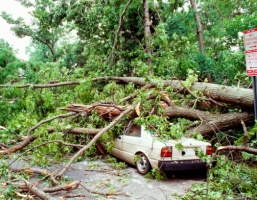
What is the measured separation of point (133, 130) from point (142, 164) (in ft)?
3.01

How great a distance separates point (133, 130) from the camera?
6.85 metres

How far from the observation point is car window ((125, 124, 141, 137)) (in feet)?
21.8

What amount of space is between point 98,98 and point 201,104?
295cm

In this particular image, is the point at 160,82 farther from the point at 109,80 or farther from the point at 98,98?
the point at 109,80

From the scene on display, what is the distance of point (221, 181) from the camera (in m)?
4.60

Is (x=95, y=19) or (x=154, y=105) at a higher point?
(x=95, y=19)

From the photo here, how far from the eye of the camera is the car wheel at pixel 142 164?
6117mm

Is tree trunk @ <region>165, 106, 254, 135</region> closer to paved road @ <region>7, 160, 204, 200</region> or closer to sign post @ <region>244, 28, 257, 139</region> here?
paved road @ <region>7, 160, 204, 200</region>

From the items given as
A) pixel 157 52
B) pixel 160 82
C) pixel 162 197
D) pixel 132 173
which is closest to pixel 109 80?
pixel 157 52

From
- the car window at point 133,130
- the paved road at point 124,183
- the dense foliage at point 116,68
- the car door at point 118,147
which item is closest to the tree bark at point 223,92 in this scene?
the dense foliage at point 116,68

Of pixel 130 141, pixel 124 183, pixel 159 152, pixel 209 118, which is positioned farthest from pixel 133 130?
pixel 209 118

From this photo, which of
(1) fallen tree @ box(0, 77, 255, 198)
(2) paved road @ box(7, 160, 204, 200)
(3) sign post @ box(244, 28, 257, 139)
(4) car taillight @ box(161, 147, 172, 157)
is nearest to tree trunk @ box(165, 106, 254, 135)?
(1) fallen tree @ box(0, 77, 255, 198)

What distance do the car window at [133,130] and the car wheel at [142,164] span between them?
53 centimetres

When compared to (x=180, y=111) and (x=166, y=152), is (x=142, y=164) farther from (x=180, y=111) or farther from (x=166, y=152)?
(x=180, y=111)
